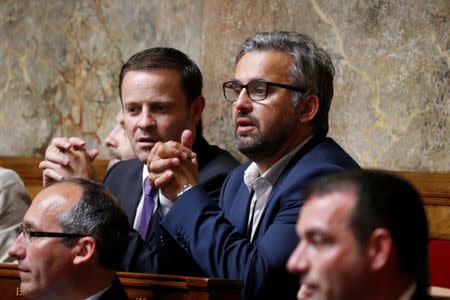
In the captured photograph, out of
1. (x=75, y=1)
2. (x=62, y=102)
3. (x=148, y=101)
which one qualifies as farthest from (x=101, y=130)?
(x=148, y=101)

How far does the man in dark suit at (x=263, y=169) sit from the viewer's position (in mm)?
3449

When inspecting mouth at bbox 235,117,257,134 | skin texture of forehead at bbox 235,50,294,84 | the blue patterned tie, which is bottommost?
the blue patterned tie

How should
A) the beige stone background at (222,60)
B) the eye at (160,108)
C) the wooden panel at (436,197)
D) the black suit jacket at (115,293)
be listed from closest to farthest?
the black suit jacket at (115,293) → the eye at (160,108) → the wooden panel at (436,197) → the beige stone background at (222,60)

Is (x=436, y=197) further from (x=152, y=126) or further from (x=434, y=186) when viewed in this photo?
(x=152, y=126)

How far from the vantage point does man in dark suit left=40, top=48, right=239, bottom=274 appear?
4.21m

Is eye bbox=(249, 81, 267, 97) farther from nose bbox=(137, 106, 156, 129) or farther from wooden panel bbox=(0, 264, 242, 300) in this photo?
wooden panel bbox=(0, 264, 242, 300)

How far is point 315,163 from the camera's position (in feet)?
12.0

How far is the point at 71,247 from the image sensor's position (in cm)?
342

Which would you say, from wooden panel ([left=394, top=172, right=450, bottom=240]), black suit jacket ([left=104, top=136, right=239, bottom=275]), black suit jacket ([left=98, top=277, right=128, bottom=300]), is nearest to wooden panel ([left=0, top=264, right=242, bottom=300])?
black suit jacket ([left=98, top=277, right=128, bottom=300])

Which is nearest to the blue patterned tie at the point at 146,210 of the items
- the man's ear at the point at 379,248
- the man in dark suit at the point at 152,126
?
the man in dark suit at the point at 152,126

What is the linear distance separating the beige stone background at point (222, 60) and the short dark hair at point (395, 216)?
10.3 feet

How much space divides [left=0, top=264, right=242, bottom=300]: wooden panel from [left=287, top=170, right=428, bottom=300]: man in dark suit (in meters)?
0.95

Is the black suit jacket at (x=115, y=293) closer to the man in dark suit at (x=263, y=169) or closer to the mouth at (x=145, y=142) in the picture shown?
the man in dark suit at (x=263, y=169)

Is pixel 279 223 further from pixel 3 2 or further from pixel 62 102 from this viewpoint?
pixel 3 2
